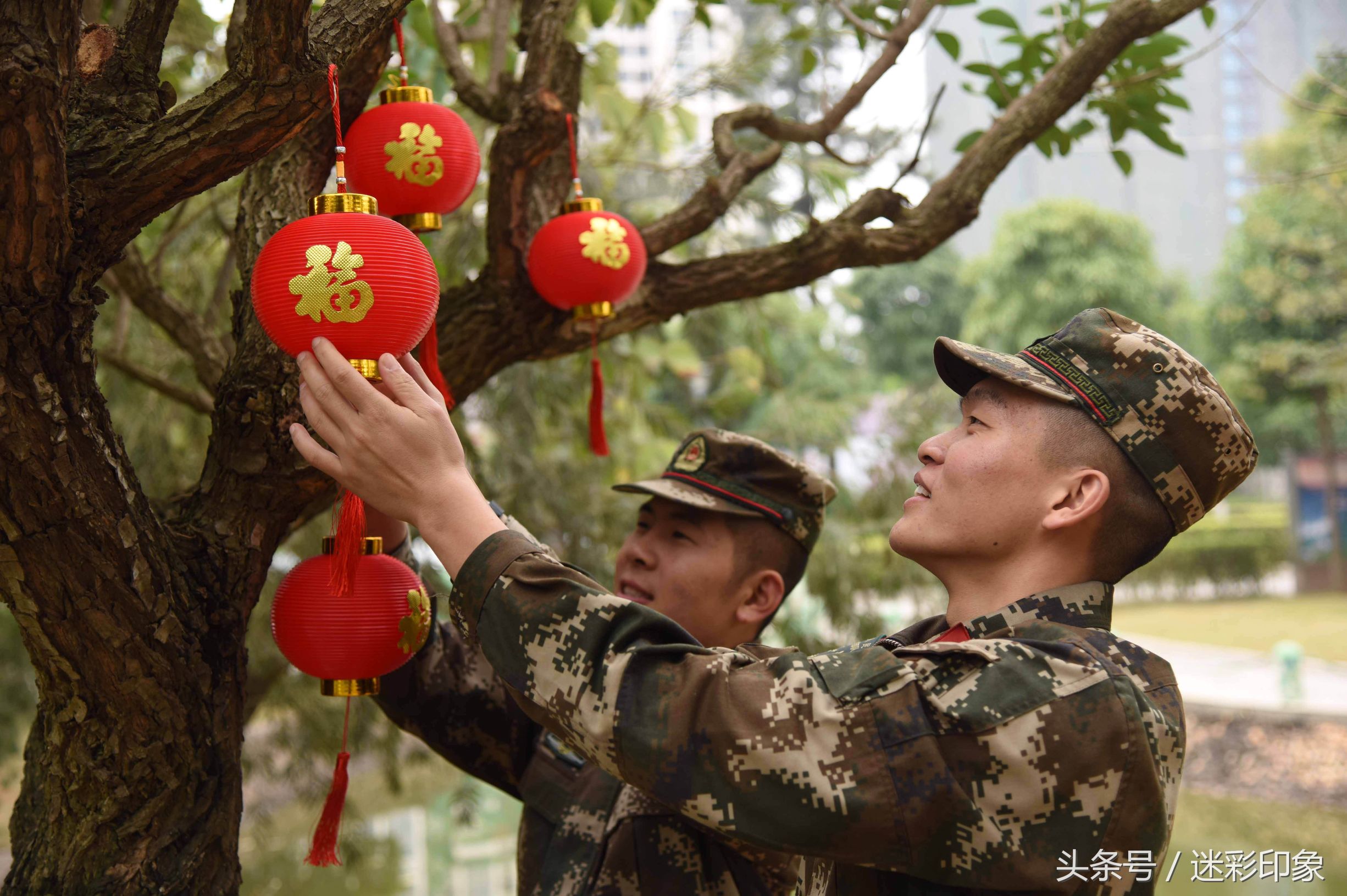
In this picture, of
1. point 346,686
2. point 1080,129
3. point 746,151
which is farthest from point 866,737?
point 1080,129

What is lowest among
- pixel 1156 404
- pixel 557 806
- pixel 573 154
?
pixel 557 806

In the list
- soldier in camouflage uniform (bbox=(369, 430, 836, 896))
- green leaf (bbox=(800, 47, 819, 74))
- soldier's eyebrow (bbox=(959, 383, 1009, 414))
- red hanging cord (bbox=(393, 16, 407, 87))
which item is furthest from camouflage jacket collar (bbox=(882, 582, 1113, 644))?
green leaf (bbox=(800, 47, 819, 74))

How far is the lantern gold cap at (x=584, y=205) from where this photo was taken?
1.99 metres

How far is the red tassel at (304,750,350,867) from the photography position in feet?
5.42

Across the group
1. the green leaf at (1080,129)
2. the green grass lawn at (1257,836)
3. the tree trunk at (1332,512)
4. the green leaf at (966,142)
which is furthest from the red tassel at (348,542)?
the tree trunk at (1332,512)

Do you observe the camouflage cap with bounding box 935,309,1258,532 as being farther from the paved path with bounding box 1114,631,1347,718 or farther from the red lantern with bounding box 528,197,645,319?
the paved path with bounding box 1114,631,1347,718

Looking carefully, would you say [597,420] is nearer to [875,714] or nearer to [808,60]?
[808,60]

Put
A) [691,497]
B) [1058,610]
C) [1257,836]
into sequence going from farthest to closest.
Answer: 1. [1257,836]
2. [691,497]
3. [1058,610]

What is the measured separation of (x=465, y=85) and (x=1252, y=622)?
1493 cm

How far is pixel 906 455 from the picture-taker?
5621 millimetres

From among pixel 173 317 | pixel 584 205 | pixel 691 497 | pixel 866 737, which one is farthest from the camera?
pixel 173 317

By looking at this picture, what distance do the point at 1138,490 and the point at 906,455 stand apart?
427cm

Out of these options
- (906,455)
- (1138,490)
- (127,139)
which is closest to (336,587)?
(127,139)

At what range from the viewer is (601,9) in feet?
8.89
